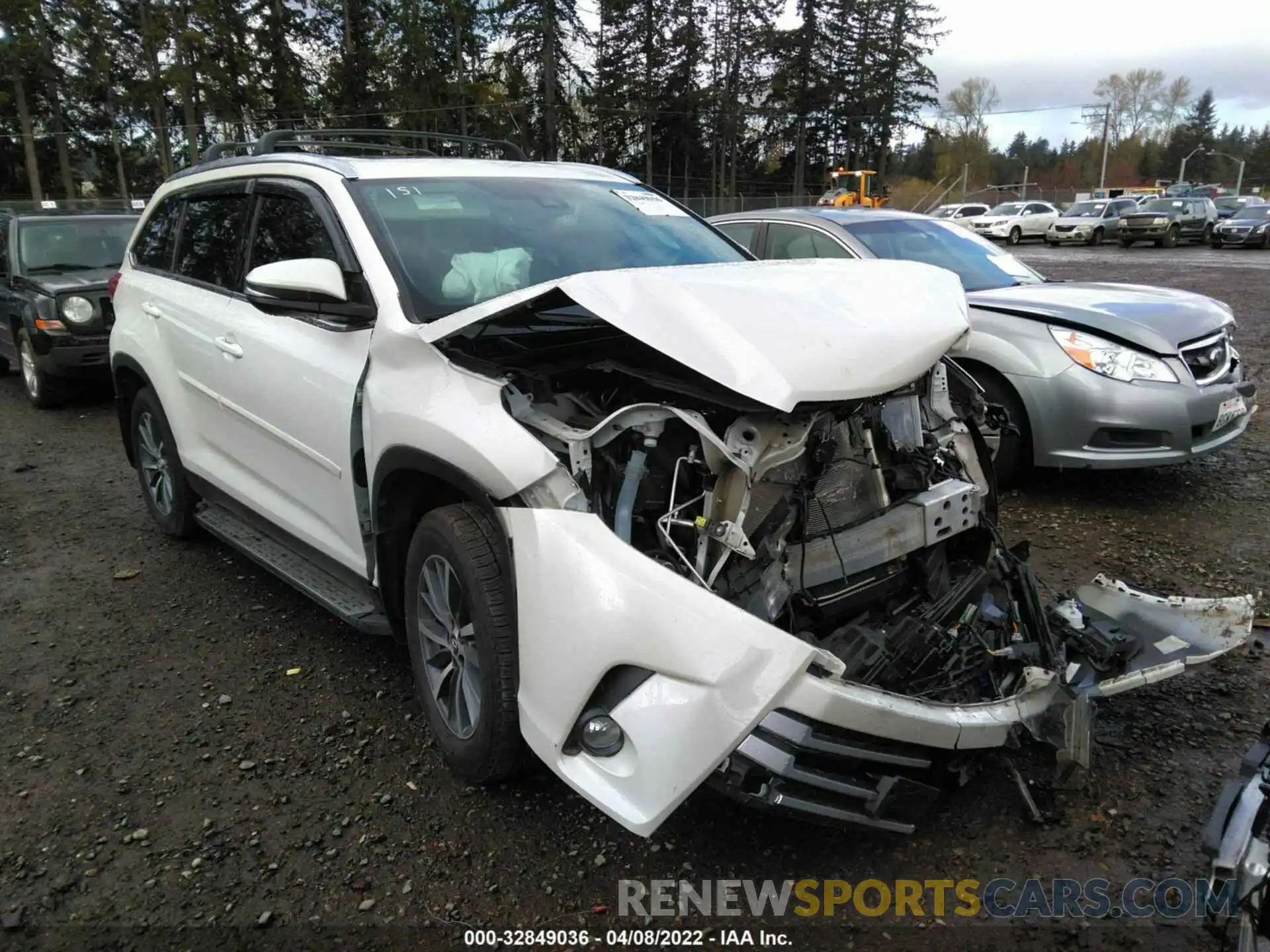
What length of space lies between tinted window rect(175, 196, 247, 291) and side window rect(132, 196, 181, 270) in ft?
0.47

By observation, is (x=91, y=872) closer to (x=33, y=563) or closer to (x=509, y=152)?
(x=33, y=563)

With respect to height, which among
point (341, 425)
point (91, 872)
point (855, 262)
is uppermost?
point (855, 262)

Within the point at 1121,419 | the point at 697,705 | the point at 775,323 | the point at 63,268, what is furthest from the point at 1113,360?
the point at 63,268

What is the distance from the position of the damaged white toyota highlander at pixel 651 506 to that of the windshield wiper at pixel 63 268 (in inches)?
258

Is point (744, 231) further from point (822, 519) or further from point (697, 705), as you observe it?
point (697, 705)

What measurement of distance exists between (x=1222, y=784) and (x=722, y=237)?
9.14ft

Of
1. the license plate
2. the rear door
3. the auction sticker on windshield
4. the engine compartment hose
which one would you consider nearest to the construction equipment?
the license plate

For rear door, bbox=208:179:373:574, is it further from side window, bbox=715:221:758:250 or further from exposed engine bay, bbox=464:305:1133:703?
side window, bbox=715:221:758:250

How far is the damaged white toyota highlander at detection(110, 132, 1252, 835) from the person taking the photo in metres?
1.96

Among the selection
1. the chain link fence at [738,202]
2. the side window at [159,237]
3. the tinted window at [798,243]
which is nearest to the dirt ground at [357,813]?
the side window at [159,237]

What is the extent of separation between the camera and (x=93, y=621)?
3.91 m

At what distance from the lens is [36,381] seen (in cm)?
816

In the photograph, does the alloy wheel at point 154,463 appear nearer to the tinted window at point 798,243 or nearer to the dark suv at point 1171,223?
the tinted window at point 798,243

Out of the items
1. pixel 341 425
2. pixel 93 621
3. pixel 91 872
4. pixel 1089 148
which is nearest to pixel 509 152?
pixel 341 425
